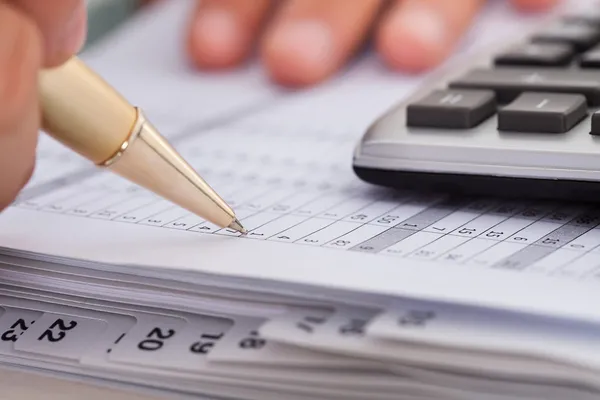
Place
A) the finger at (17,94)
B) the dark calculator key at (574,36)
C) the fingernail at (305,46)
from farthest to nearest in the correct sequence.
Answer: the fingernail at (305,46)
the dark calculator key at (574,36)
the finger at (17,94)

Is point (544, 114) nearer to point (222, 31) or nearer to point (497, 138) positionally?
point (497, 138)

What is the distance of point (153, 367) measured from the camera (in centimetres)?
30

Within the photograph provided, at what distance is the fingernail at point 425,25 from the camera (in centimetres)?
58

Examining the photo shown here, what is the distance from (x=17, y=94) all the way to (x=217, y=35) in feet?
1.26

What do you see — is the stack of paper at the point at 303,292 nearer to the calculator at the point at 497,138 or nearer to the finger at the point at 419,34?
the calculator at the point at 497,138

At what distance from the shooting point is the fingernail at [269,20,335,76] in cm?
58

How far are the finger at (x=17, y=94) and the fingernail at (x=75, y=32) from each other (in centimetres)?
1

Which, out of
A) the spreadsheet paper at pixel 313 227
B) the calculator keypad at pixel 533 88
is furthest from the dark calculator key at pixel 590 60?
the spreadsheet paper at pixel 313 227

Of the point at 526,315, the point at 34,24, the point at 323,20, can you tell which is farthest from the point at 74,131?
the point at 323,20

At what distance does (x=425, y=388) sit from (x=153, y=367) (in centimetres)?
9

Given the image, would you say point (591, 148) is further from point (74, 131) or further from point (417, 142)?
point (74, 131)

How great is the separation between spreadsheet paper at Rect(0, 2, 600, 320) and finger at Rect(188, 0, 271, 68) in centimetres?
12

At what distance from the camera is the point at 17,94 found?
25 cm

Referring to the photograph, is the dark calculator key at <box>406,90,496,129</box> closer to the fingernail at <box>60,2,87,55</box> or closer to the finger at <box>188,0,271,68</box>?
the fingernail at <box>60,2,87,55</box>
